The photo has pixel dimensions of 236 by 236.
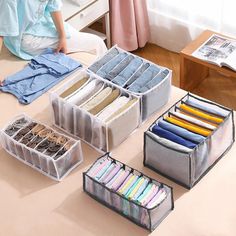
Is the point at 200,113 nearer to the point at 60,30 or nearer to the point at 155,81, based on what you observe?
the point at 155,81

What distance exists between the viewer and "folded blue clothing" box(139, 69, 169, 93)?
2.31 m

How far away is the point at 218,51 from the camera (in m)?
3.10

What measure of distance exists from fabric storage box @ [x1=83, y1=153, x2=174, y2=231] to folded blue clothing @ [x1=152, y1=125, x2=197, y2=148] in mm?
173

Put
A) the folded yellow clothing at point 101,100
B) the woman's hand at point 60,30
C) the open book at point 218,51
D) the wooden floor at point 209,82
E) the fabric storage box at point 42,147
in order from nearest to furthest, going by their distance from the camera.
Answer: the fabric storage box at point 42,147, the folded yellow clothing at point 101,100, the woman's hand at point 60,30, the open book at point 218,51, the wooden floor at point 209,82

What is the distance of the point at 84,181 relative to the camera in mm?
2049

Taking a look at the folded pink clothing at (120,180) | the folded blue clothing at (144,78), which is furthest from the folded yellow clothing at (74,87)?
the folded pink clothing at (120,180)

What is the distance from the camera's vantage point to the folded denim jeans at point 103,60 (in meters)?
2.46

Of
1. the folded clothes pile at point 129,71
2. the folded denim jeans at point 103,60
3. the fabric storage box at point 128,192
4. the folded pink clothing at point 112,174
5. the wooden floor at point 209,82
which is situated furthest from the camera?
the wooden floor at point 209,82

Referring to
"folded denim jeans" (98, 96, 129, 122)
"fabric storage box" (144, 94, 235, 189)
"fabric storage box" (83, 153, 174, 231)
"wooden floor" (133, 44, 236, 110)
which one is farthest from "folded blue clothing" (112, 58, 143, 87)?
"wooden floor" (133, 44, 236, 110)

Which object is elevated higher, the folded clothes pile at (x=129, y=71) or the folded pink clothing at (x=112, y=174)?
the folded clothes pile at (x=129, y=71)

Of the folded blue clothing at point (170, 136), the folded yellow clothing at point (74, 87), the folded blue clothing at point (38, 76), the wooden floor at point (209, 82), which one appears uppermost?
the folded yellow clothing at point (74, 87)

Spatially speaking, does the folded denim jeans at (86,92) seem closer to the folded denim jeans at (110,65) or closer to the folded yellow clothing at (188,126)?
the folded denim jeans at (110,65)

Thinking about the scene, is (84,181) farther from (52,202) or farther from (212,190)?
(212,190)

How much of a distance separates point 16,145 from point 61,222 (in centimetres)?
41
